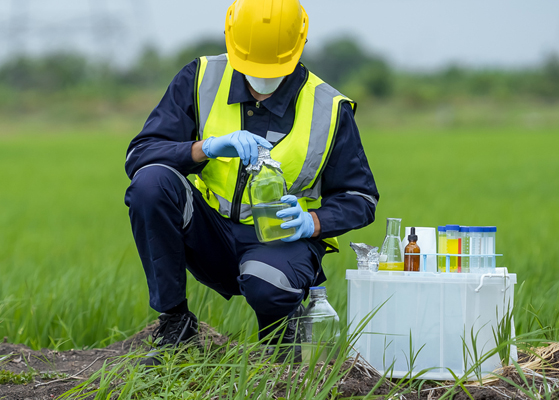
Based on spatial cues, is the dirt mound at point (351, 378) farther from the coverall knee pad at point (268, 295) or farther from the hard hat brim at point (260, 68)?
the hard hat brim at point (260, 68)

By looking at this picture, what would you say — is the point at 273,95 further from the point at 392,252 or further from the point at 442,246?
the point at 442,246

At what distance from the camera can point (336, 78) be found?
2160 inches

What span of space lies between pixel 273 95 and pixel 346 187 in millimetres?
507

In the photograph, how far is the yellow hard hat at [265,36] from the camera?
8.43ft

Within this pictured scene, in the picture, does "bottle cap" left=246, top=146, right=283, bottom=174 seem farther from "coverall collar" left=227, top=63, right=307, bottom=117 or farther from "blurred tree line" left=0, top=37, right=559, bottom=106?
"blurred tree line" left=0, top=37, right=559, bottom=106

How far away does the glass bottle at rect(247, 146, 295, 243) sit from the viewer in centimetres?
256

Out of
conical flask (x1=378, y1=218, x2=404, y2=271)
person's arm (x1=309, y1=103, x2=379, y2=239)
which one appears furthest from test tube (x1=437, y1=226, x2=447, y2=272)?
person's arm (x1=309, y1=103, x2=379, y2=239)

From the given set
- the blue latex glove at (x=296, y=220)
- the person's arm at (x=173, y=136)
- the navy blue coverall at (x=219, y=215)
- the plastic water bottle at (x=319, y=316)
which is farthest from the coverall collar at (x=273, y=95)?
the plastic water bottle at (x=319, y=316)

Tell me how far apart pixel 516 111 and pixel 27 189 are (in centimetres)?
3284

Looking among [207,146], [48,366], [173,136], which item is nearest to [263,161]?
[207,146]

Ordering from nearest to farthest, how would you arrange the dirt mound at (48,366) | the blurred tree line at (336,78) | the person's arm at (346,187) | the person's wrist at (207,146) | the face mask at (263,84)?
the dirt mound at (48,366), the person's wrist at (207,146), the person's arm at (346,187), the face mask at (263,84), the blurred tree line at (336,78)

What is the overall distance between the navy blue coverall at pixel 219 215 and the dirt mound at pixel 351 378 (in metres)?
0.30

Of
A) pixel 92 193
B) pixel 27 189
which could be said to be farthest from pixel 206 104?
pixel 27 189

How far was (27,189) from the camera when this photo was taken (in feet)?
39.6
